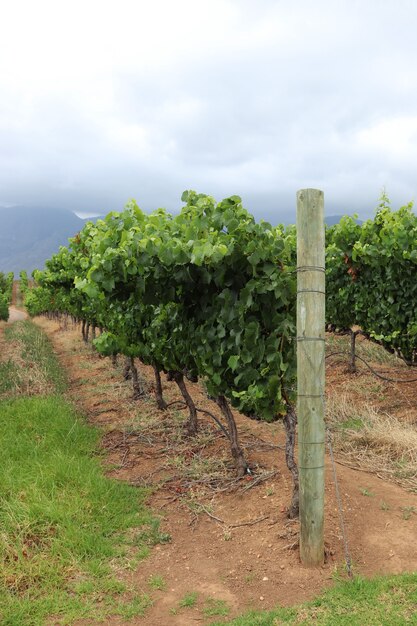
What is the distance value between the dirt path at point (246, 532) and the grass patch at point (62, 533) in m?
0.25

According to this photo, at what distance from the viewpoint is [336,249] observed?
10273 mm

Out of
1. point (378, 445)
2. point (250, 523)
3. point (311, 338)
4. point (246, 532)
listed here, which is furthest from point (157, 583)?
point (378, 445)

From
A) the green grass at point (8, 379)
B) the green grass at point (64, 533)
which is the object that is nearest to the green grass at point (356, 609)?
the green grass at point (64, 533)

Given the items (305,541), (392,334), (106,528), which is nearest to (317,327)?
(305,541)

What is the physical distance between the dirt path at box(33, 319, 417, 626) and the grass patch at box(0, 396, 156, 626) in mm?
253

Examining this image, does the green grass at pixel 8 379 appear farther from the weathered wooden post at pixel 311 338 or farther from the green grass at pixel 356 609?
the green grass at pixel 356 609

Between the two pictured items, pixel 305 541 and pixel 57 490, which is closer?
pixel 305 541

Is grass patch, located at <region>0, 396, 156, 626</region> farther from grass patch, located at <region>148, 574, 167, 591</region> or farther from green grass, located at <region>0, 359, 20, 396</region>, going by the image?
green grass, located at <region>0, 359, 20, 396</region>

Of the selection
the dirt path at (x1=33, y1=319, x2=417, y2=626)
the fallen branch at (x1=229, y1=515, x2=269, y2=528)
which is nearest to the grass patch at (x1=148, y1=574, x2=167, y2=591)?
the dirt path at (x1=33, y1=319, x2=417, y2=626)

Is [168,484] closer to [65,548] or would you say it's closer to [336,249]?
[65,548]

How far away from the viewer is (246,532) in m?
4.68

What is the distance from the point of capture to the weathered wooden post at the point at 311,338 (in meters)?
3.77

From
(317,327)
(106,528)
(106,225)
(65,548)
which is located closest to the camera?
(317,327)

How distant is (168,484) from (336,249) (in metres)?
6.37
